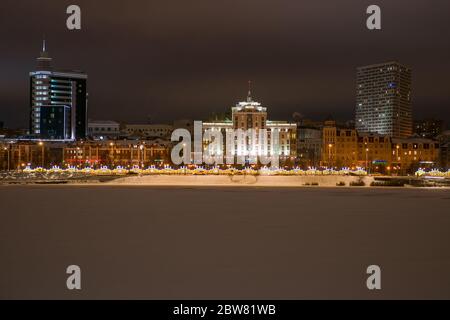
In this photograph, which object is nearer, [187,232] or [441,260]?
[441,260]

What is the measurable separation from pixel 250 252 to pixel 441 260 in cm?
462

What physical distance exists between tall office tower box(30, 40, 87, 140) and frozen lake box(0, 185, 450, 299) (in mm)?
134760

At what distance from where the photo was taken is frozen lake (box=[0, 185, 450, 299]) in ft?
32.1

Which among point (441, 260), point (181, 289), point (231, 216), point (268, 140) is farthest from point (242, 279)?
point (268, 140)

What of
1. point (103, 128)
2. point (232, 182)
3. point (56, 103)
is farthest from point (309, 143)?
point (232, 182)

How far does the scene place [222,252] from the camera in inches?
496

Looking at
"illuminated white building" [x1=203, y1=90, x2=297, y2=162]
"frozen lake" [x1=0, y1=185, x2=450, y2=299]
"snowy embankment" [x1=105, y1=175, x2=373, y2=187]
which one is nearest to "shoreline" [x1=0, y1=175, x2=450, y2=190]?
"snowy embankment" [x1=105, y1=175, x2=373, y2=187]

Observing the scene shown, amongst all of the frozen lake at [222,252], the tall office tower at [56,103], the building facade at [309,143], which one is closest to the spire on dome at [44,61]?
the tall office tower at [56,103]

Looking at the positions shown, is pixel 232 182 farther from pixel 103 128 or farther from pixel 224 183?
pixel 103 128

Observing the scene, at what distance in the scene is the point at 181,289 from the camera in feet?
31.8

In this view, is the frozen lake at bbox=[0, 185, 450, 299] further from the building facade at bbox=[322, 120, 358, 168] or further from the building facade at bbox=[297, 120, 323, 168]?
the building facade at bbox=[297, 120, 323, 168]

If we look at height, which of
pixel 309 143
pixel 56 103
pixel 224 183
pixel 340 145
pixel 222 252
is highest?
pixel 56 103

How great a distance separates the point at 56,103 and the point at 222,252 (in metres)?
154
